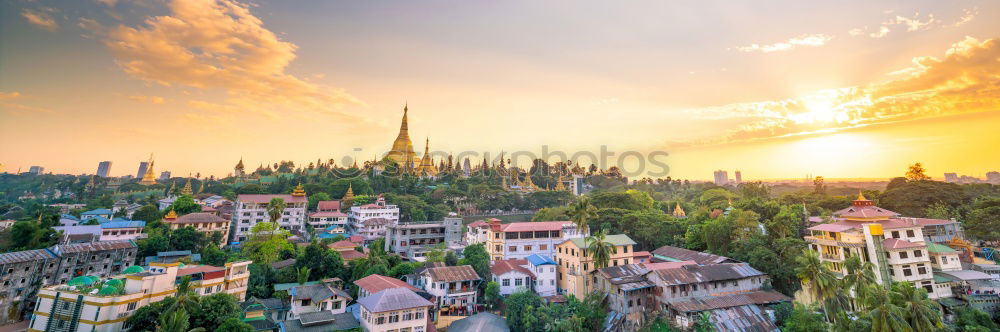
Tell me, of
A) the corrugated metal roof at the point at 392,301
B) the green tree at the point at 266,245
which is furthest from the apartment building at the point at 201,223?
the corrugated metal roof at the point at 392,301

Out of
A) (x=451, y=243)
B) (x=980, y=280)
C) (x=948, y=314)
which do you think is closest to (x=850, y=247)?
(x=948, y=314)

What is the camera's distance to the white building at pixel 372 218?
49.1 meters

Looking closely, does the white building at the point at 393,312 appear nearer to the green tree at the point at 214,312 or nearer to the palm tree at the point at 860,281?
the green tree at the point at 214,312

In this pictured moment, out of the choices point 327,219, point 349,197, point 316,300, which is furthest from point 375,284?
point 349,197

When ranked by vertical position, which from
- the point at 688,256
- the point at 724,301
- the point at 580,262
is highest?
the point at 688,256

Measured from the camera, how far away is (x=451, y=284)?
2978 centimetres

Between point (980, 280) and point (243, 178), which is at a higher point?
point (243, 178)

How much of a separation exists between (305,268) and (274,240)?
6.46 m

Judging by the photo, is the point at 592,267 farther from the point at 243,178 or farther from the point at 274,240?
the point at 243,178

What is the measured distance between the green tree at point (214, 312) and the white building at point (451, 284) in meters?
12.2

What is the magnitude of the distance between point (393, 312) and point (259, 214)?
36220mm

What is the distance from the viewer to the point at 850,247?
27625 millimetres

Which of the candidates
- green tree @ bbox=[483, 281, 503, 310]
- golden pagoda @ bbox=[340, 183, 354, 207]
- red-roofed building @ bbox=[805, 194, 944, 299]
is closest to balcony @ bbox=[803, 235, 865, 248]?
red-roofed building @ bbox=[805, 194, 944, 299]

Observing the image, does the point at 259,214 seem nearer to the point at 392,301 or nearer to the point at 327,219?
the point at 327,219
